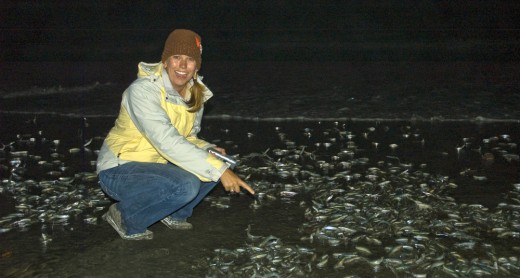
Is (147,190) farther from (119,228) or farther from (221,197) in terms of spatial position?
(221,197)

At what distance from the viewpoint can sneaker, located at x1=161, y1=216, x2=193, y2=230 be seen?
6391 millimetres

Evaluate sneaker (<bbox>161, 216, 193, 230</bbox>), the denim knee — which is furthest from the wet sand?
the denim knee

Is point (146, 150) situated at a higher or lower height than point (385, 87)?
higher

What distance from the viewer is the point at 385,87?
15297mm

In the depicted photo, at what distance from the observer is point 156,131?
18.4 feet

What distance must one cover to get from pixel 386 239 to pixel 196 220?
6.01 feet

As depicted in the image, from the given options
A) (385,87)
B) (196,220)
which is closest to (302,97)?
(385,87)

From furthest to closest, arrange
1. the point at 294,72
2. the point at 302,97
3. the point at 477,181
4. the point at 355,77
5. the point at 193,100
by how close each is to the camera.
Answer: the point at 294,72 → the point at 355,77 → the point at 302,97 → the point at 477,181 → the point at 193,100

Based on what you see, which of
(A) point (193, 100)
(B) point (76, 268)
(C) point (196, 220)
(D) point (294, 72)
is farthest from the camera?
(D) point (294, 72)

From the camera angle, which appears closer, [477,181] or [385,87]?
[477,181]

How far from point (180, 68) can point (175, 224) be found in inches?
60.4

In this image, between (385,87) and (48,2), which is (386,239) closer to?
(385,87)

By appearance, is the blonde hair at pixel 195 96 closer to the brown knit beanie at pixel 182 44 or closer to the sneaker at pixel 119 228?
the brown knit beanie at pixel 182 44

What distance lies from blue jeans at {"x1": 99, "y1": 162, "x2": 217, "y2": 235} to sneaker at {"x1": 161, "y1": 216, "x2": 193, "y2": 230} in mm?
370
